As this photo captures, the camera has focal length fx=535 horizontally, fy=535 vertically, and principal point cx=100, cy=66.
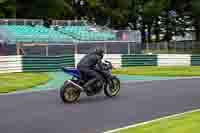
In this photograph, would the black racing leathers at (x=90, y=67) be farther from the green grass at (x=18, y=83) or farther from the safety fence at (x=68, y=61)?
the safety fence at (x=68, y=61)

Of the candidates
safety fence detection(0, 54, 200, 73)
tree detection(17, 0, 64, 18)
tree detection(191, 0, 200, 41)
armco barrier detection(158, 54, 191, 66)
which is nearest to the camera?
safety fence detection(0, 54, 200, 73)

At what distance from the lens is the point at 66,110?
42.0 feet

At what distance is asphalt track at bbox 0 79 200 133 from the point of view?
1041cm

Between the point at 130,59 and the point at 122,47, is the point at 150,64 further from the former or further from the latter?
the point at 122,47

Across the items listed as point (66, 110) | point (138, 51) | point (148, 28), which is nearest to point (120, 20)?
point (148, 28)

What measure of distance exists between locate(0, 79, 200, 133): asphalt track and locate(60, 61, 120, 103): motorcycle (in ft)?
0.75

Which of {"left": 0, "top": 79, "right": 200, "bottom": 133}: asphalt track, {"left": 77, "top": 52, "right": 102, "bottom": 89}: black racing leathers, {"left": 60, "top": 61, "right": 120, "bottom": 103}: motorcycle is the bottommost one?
{"left": 0, "top": 79, "right": 200, "bottom": 133}: asphalt track

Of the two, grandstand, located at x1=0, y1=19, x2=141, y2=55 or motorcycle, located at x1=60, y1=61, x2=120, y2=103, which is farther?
grandstand, located at x1=0, y1=19, x2=141, y2=55

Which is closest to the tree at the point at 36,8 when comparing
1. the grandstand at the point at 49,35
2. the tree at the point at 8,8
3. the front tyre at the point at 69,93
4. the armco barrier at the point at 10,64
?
the tree at the point at 8,8

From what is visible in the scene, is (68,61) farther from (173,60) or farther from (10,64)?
(173,60)

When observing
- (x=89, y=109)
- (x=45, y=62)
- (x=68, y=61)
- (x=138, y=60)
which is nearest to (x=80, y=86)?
(x=89, y=109)

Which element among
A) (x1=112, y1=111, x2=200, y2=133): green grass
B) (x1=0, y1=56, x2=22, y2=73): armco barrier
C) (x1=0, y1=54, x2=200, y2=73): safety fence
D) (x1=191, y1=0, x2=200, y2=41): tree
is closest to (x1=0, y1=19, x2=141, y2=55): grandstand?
(x1=0, y1=54, x2=200, y2=73): safety fence

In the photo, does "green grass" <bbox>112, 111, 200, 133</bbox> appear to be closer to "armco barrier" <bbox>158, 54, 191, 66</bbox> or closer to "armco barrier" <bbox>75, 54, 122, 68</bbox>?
"armco barrier" <bbox>75, 54, 122, 68</bbox>

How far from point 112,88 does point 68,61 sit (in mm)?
13975
